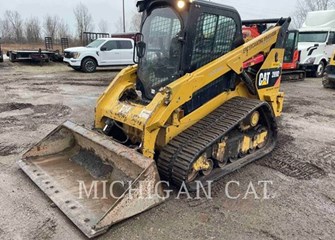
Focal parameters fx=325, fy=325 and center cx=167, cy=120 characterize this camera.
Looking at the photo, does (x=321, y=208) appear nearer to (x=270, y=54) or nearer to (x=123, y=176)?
(x=123, y=176)

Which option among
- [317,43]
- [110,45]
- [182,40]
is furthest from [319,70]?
[182,40]

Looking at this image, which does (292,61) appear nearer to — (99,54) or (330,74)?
(330,74)

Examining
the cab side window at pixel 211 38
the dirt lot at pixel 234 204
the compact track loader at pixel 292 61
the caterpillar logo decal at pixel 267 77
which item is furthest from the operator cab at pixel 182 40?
the compact track loader at pixel 292 61

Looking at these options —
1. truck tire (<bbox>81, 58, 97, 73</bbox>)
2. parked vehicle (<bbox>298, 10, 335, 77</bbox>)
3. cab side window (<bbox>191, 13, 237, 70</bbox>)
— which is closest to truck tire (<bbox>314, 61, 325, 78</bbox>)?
parked vehicle (<bbox>298, 10, 335, 77</bbox>)

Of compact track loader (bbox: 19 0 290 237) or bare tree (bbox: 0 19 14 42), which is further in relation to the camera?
bare tree (bbox: 0 19 14 42)

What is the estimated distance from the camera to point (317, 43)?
50.0 feet

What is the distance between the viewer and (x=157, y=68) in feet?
14.5

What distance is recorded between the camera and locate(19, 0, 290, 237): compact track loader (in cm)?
354

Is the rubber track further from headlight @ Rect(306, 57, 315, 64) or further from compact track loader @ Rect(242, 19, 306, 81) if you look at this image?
headlight @ Rect(306, 57, 315, 64)

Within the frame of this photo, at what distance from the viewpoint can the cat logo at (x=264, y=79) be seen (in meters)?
5.13

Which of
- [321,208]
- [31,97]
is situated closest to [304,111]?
[321,208]

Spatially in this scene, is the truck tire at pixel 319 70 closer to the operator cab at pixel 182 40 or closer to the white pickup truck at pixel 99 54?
the white pickup truck at pixel 99 54

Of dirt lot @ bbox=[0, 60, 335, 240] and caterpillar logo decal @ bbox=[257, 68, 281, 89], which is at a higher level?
caterpillar logo decal @ bbox=[257, 68, 281, 89]

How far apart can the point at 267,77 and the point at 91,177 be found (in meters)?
3.18
